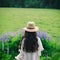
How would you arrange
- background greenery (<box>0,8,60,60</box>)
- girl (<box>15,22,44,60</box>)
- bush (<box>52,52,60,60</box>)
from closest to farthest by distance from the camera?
girl (<box>15,22,44,60</box>)
bush (<box>52,52,60,60</box>)
background greenery (<box>0,8,60,60</box>)

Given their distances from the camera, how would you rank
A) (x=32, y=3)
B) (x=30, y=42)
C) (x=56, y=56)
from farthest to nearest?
(x=32, y=3) → (x=56, y=56) → (x=30, y=42)

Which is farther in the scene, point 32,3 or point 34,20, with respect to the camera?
point 32,3

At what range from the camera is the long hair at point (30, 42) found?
163 inches

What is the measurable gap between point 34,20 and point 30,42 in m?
1.07

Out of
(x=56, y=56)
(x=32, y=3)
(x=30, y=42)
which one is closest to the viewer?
(x=30, y=42)

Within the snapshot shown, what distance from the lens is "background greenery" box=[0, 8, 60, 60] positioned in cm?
517

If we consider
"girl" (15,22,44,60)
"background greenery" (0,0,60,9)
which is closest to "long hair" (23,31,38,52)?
"girl" (15,22,44,60)

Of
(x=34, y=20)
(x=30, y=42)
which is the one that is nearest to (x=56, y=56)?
(x=34, y=20)

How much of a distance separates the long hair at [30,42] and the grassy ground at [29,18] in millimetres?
1030

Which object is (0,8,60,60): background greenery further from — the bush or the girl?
the girl

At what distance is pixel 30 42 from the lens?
4.16 meters

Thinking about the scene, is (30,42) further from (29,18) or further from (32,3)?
(32,3)

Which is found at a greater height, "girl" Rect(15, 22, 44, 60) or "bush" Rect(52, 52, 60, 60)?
"girl" Rect(15, 22, 44, 60)

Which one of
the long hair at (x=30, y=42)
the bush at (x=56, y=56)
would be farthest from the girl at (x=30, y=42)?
the bush at (x=56, y=56)
